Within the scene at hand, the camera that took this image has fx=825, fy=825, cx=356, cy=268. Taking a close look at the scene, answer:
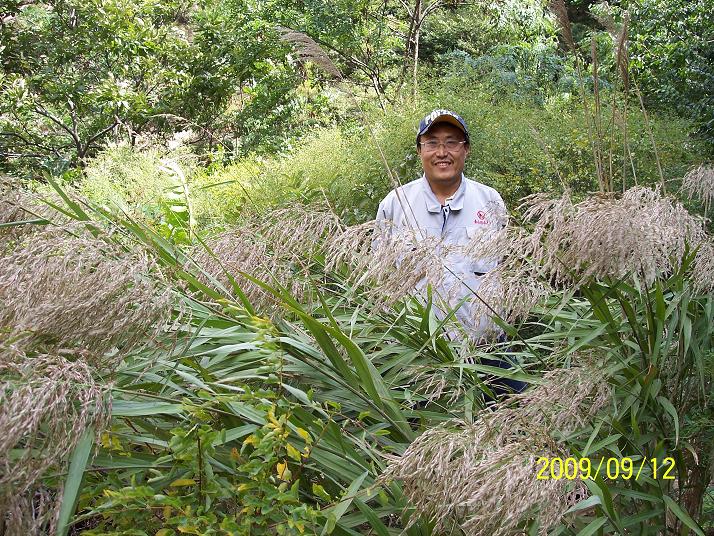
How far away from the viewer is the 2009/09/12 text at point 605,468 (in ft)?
5.68

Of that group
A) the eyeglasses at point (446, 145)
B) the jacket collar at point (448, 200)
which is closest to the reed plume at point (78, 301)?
the jacket collar at point (448, 200)

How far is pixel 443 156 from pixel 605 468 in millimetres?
2129

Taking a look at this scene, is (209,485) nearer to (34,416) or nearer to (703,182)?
(34,416)

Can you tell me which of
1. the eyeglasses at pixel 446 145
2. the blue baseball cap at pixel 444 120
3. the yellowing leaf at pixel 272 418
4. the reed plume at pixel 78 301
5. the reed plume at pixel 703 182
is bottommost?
the yellowing leaf at pixel 272 418

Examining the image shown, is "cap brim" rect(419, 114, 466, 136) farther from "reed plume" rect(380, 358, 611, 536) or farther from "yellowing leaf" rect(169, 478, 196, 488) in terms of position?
"yellowing leaf" rect(169, 478, 196, 488)

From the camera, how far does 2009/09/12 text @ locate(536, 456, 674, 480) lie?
5.68 feet

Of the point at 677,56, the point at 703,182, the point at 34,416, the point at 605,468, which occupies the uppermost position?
the point at 34,416

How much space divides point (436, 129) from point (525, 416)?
231cm

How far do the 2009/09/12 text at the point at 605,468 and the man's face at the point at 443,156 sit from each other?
6.39 ft

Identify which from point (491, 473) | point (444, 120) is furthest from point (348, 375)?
point (444, 120)

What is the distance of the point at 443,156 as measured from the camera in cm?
397

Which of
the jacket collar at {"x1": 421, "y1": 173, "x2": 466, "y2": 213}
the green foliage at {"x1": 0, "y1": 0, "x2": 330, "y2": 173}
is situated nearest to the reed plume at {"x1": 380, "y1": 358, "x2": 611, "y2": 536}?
the jacket collar at {"x1": 421, "y1": 173, "x2": 466, "y2": 213}

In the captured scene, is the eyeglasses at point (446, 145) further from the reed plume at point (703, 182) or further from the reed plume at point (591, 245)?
the reed plume at point (591, 245)

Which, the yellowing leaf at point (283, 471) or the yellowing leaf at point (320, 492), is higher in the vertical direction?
the yellowing leaf at point (283, 471)
